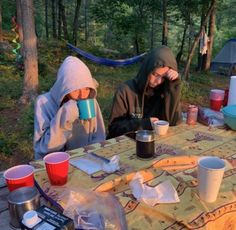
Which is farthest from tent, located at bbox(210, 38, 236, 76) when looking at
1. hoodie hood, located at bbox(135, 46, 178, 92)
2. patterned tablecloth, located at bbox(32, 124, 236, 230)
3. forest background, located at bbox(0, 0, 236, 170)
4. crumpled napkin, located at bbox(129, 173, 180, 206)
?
crumpled napkin, located at bbox(129, 173, 180, 206)

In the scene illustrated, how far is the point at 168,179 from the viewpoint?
1.29 metres

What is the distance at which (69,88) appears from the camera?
1849 millimetres

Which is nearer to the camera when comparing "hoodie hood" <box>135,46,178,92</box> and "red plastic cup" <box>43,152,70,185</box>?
"red plastic cup" <box>43,152,70,185</box>

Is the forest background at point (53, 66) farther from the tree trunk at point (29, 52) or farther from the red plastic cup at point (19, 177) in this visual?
the red plastic cup at point (19, 177)

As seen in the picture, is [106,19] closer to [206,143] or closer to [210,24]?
[210,24]

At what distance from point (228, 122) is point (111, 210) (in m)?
1.23

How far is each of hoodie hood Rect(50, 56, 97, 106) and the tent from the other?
34.0 ft

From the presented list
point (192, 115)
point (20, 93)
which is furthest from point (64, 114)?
point (20, 93)

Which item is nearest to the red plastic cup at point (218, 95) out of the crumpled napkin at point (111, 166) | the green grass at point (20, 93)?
the crumpled napkin at point (111, 166)

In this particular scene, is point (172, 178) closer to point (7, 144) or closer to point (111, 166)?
point (111, 166)

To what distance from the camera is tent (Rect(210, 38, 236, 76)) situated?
11383mm

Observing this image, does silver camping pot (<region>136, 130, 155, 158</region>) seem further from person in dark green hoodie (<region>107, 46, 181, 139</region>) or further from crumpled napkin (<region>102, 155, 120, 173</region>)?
person in dark green hoodie (<region>107, 46, 181, 139</region>)

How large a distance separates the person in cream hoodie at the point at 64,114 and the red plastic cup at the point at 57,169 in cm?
54

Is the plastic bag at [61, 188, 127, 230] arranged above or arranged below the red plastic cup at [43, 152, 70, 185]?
below
